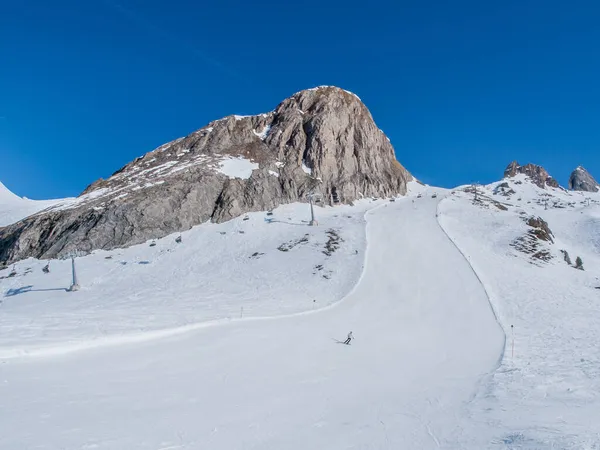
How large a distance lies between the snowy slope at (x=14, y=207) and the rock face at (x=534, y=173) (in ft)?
543

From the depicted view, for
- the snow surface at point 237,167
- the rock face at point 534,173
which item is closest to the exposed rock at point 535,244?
the snow surface at point 237,167

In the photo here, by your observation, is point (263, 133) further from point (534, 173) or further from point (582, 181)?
point (582, 181)

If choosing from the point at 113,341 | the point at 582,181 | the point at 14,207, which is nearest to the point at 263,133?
the point at 14,207

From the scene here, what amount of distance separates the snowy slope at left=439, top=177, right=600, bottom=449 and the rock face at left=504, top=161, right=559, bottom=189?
122865mm

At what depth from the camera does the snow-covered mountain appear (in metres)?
10.5

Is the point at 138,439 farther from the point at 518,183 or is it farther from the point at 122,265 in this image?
the point at 518,183

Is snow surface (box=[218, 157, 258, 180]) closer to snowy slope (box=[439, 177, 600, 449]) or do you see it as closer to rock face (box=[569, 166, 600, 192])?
snowy slope (box=[439, 177, 600, 449])

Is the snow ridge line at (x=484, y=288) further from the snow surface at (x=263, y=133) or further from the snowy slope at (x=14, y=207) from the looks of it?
the snowy slope at (x=14, y=207)

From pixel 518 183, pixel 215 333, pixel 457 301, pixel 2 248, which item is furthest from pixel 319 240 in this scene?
pixel 518 183

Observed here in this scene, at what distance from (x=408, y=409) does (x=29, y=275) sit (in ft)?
132

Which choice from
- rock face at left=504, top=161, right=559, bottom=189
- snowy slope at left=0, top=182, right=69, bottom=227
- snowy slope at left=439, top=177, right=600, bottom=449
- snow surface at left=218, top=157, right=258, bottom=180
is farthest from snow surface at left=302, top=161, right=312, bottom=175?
rock face at left=504, top=161, right=559, bottom=189

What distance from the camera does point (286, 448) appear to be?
9812mm

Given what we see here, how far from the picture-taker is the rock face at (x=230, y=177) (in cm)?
4681

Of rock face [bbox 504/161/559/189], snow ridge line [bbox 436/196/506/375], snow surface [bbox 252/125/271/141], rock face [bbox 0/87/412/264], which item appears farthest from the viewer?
rock face [bbox 504/161/559/189]
